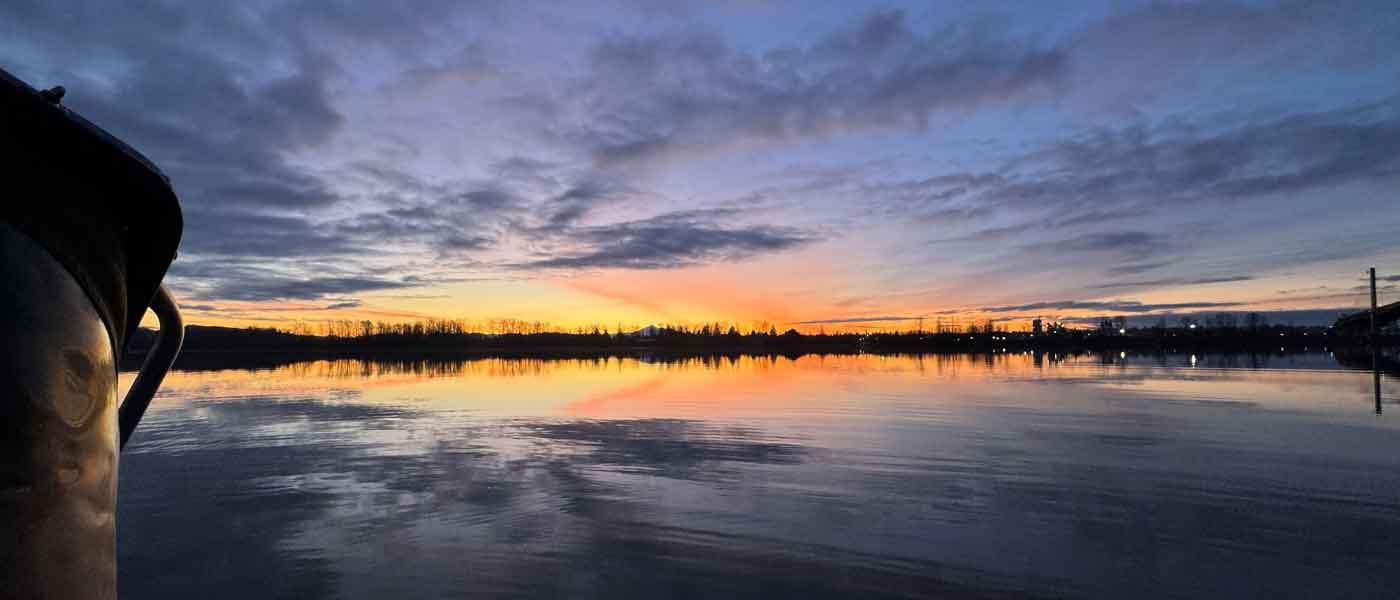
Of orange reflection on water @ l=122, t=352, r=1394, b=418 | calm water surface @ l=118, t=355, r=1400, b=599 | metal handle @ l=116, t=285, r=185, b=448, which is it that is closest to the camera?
metal handle @ l=116, t=285, r=185, b=448

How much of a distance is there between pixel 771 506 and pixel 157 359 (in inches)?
311

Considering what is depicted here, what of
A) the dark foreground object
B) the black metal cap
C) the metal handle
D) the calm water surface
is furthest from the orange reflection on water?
the dark foreground object

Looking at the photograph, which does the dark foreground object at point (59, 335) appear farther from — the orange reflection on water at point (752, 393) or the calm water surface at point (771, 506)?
the orange reflection on water at point (752, 393)

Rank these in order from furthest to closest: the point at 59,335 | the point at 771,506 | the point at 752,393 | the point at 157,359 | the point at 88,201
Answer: the point at 752,393 < the point at 771,506 < the point at 157,359 < the point at 88,201 < the point at 59,335

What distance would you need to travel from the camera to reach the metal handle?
2.75 meters

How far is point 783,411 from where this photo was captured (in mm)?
22016

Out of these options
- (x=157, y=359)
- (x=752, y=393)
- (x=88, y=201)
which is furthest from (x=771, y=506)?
(x=752, y=393)

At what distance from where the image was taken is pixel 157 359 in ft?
9.95

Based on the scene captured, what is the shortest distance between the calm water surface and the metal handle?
14.5 ft

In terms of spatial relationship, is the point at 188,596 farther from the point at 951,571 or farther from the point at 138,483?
the point at 951,571

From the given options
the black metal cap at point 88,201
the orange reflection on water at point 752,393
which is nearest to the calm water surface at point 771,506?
the orange reflection on water at point 752,393

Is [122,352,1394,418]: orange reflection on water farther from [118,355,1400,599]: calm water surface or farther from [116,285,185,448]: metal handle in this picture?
[116,285,185,448]: metal handle

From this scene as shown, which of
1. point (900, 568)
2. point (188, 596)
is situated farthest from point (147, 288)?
point (900, 568)

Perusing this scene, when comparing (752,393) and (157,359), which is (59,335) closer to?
(157,359)
